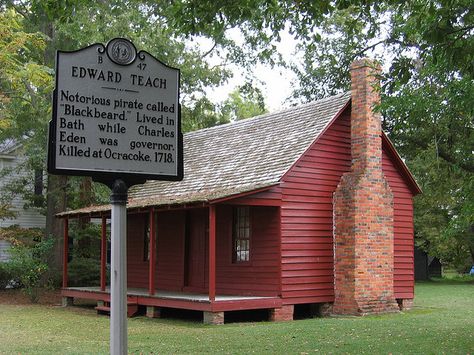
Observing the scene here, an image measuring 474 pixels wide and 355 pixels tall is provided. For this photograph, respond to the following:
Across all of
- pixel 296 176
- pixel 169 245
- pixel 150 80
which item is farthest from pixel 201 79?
pixel 150 80

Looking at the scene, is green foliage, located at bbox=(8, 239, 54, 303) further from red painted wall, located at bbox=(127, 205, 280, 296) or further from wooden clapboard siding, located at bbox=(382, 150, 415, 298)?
wooden clapboard siding, located at bbox=(382, 150, 415, 298)

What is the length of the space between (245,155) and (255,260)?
3339 mm

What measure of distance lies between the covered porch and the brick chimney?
1876 mm

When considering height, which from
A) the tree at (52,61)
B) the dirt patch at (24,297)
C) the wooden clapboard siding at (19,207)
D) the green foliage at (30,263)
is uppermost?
the tree at (52,61)

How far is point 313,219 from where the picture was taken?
18.3 m

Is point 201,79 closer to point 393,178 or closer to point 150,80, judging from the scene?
point 393,178

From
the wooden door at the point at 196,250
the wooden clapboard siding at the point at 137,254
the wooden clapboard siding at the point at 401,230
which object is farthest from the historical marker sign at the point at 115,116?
the wooden clapboard siding at the point at 137,254

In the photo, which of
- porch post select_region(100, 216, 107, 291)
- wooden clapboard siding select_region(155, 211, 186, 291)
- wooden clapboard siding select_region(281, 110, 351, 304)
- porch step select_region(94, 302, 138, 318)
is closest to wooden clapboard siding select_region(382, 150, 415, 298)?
wooden clapboard siding select_region(281, 110, 351, 304)

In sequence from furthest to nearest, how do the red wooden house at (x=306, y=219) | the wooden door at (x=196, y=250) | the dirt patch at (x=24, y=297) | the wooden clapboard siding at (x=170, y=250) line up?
the dirt patch at (x=24, y=297), the wooden clapboard siding at (x=170, y=250), the wooden door at (x=196, y=250), the red wooden house at (x=306, y=219)

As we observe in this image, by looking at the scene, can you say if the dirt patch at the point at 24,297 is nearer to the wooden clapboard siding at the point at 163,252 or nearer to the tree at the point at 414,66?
the wooden clapboard siding at the point at 163,252

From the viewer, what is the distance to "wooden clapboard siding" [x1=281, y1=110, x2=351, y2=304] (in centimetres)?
1766

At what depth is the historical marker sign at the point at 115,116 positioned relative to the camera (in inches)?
224

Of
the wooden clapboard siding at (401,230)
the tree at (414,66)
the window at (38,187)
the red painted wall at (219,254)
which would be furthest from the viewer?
the window at (38,187)

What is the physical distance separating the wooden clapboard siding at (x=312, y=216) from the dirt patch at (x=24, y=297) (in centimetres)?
990
